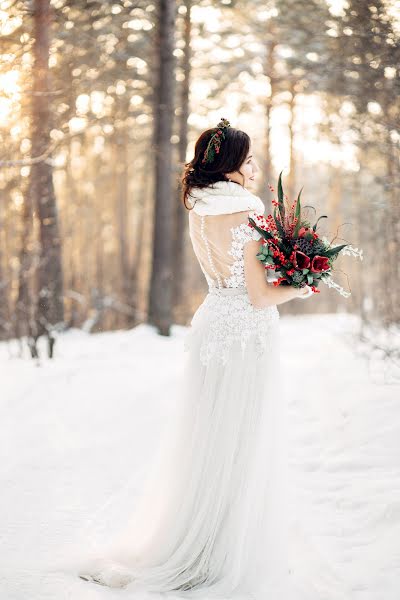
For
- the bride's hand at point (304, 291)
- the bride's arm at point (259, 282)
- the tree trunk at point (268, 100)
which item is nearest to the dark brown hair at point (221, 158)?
the bride's arm at point (259, 282)

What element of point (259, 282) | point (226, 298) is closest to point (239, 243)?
point (259, 282)

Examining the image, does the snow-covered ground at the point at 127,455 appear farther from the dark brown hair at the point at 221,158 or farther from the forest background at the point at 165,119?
the dark brown hair at the point at 221,158

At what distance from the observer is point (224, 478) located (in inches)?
139

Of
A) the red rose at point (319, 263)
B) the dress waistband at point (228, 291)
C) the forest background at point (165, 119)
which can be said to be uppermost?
the forest background at point (165, 119)

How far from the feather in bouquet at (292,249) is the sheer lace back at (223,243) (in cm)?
10

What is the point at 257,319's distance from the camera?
3557mm

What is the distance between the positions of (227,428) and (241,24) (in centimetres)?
1774

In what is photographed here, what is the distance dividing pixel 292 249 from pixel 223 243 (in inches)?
14.5

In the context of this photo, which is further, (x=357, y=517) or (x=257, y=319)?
(x=357, y=517)

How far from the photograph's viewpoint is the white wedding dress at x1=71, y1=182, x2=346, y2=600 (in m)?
3.43

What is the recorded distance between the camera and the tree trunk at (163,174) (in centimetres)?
1215

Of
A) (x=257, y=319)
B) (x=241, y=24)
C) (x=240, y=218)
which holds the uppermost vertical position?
(x=241, y=24)

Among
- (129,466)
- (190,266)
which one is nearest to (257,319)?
(129,466)

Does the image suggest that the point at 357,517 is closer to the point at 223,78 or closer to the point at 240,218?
the point at 240,218
